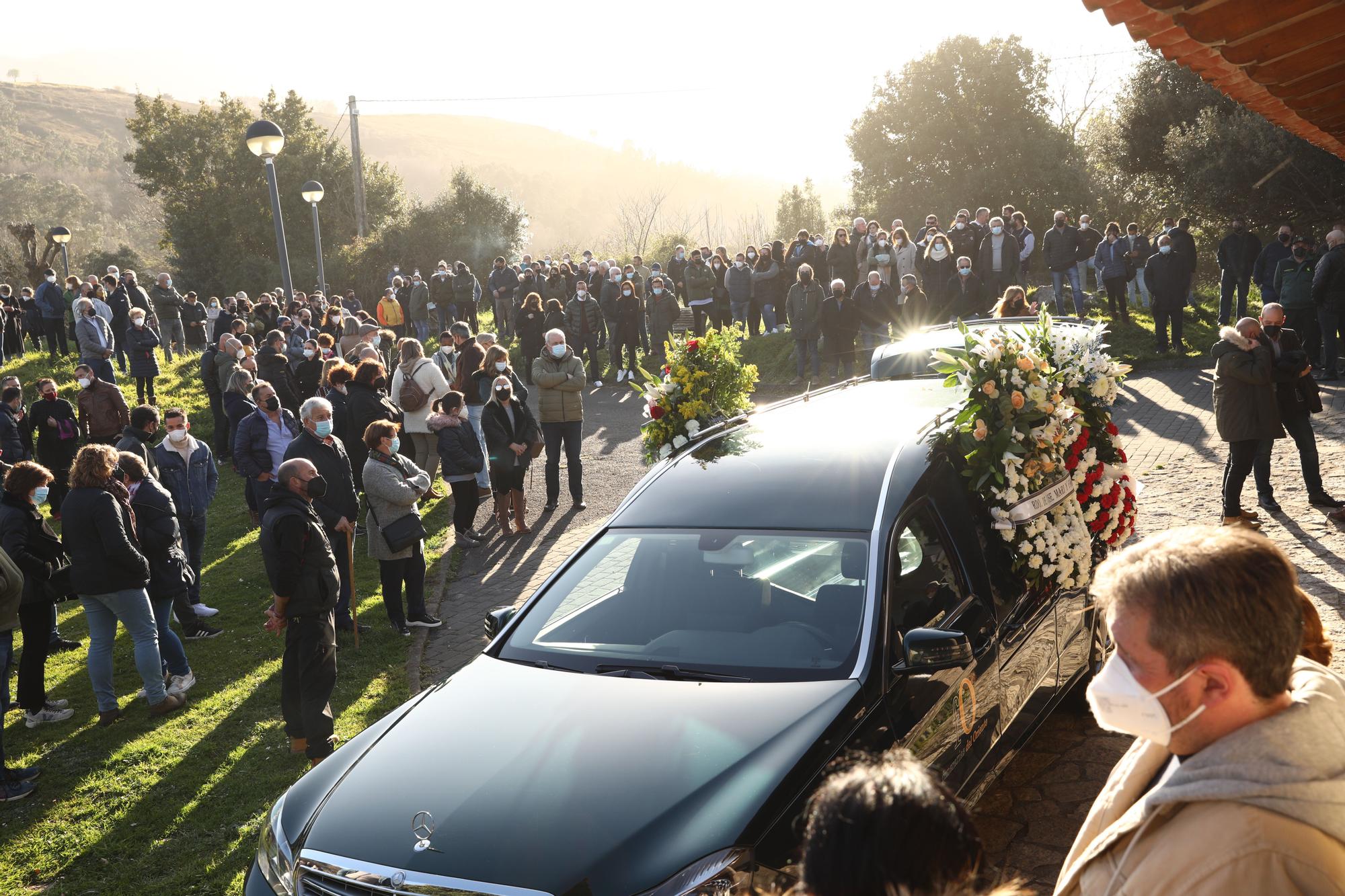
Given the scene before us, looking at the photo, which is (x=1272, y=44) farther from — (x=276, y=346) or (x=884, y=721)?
(x=276, y=346)

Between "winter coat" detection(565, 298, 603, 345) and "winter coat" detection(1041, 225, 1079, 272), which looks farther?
"winter coat" detection(565, 298, 603, 345)

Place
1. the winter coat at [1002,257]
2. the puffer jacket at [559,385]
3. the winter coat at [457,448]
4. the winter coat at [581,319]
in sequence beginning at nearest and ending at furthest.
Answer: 1. the winter coat at [457,448]
2. the puffer jacket at [559,385]
3. the winter coat at [1002,257]
4. the winter coat at [581,319]

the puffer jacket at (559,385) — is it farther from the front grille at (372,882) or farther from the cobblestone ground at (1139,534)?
the front grille at (372,882)

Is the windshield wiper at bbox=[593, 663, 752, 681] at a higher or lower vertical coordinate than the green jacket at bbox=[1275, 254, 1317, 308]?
lower

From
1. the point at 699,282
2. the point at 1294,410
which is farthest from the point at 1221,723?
the point at 699,282

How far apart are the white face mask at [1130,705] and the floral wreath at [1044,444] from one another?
11.2 ft

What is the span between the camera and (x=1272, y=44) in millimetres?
2924

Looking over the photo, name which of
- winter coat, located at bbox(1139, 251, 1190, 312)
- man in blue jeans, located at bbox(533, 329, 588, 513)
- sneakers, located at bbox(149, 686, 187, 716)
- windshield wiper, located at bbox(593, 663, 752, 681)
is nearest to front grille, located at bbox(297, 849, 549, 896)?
windshield wiper, located at bbox(593, 663, 752, 681)

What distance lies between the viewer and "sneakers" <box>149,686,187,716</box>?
7.82 metres

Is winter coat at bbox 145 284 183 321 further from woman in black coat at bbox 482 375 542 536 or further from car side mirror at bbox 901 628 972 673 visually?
car side mirror at bbox 901 628 972 673

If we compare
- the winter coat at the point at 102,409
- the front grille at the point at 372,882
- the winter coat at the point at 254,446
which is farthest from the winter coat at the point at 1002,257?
the front grille at the point at 372,882

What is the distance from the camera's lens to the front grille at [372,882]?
3.34 metres

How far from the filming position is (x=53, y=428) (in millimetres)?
13812

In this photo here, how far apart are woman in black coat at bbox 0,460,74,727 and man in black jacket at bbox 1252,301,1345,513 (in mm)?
9862
